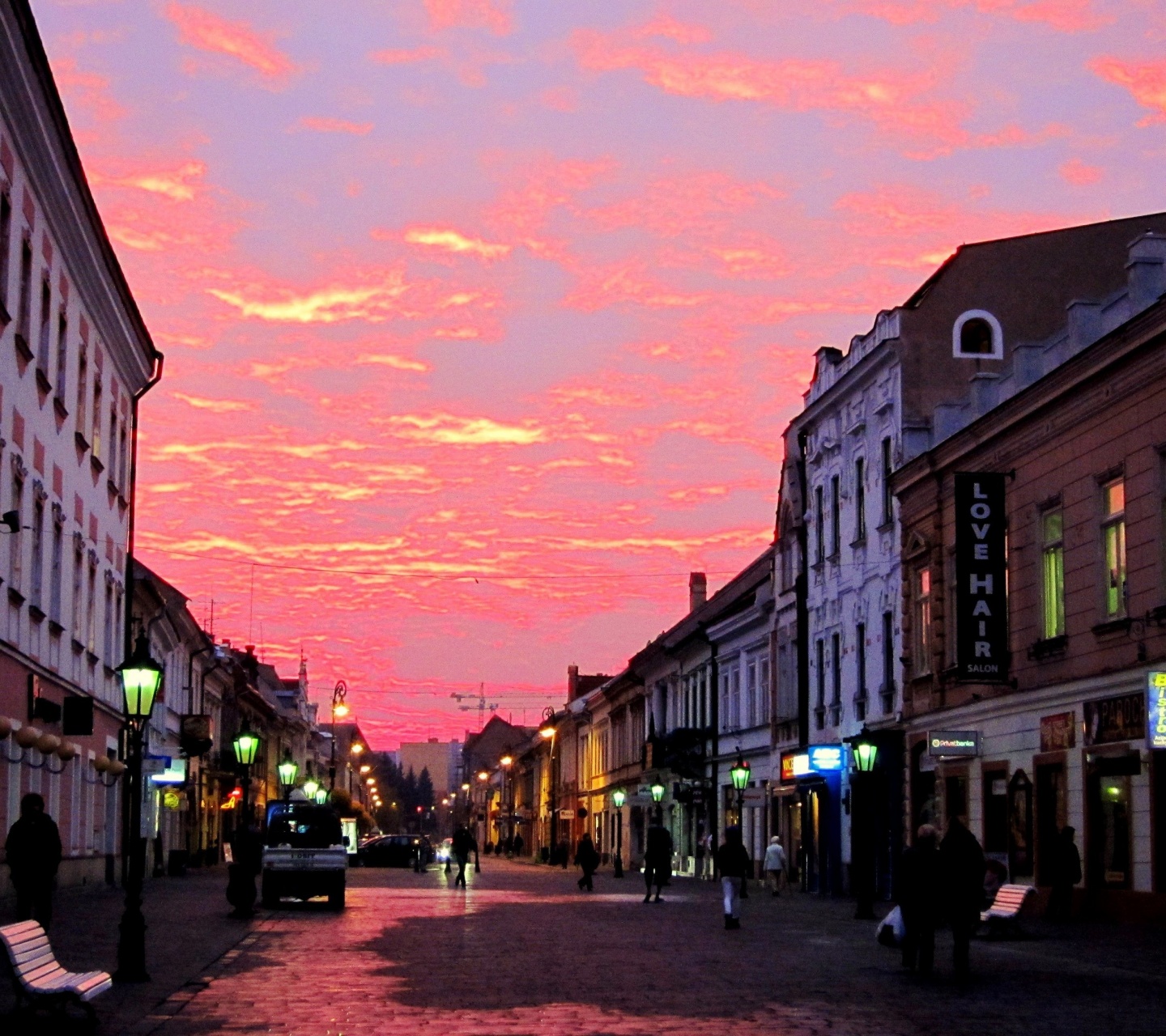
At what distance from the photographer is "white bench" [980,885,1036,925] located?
25.7m

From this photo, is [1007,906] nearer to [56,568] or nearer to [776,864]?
[56,568]

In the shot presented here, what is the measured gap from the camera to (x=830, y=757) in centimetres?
4456

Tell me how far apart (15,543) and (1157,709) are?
670 inches

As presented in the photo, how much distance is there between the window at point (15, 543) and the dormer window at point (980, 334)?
20.2 meters

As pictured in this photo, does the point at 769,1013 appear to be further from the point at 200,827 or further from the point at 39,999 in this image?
the point at 200,827

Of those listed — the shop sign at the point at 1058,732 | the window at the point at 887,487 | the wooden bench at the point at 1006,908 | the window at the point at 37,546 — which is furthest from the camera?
the window at the point at 887,487

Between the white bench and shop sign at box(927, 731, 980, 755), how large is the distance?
8313mm

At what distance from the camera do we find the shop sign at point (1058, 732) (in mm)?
30547

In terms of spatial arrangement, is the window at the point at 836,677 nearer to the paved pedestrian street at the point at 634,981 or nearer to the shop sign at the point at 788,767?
the shop sign at the point at 788,767

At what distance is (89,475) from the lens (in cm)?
3838

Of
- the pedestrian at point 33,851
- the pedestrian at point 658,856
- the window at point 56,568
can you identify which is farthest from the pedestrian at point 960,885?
the pedestrian at point 658,856

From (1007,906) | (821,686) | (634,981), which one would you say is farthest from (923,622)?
(634,981)

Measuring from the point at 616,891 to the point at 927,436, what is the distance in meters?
16.6

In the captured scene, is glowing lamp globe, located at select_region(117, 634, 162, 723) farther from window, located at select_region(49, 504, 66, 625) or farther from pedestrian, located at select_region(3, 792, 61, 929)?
window, located at select_region(49, 504, 66, 625)
